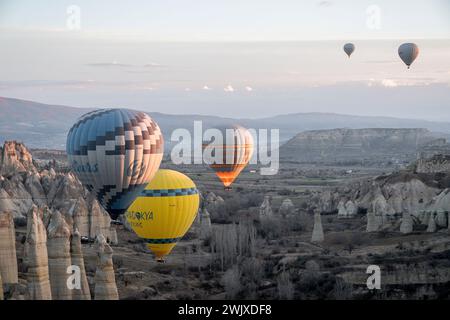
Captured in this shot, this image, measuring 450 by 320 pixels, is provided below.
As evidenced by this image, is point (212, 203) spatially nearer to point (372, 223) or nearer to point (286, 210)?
point (286, 210)

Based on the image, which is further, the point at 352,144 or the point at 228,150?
the point at 352,144

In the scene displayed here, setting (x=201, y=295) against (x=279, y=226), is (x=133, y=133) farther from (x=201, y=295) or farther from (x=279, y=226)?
(x=279, y=226)

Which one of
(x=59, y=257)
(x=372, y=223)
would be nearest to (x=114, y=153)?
(x=59, y=257)

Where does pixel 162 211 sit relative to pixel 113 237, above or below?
above

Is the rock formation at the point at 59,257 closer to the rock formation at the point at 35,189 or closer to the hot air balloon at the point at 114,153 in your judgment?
the hot air balloon at the point at 114,153

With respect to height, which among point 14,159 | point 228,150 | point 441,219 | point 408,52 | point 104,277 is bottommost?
point 104,277

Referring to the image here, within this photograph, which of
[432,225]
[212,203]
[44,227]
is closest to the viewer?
[44,227]

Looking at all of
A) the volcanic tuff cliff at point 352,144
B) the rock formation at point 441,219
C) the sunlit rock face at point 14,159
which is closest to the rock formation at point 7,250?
the rock formation at point 441,219
